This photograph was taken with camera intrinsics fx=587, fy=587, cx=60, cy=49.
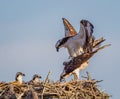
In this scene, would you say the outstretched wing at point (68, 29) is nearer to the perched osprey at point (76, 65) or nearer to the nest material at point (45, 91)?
the perched osprey at point (76, 65)

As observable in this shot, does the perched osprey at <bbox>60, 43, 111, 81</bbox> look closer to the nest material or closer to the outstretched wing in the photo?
the nest material

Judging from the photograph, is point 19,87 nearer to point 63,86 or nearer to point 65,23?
point 63,86

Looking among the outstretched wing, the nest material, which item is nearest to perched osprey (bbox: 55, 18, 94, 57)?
the outstretched wing

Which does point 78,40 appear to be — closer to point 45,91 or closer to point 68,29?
point 68,29

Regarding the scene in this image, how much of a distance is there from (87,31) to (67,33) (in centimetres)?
204

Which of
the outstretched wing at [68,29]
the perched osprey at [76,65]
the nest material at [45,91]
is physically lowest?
the nest material at [45,91]

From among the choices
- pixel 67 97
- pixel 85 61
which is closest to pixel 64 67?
pixel 85 61

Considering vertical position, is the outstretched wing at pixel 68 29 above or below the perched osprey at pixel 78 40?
above

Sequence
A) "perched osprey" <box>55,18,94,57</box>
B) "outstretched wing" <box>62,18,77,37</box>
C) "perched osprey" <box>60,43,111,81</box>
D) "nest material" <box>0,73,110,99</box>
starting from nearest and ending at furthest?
1. "nest material" <box>0,73,110,99</box>
2. "perched osprey" <box>55,18,94,57</box>
3. "perched osprey" <box>60,43,111,81</box>
4. "outstretched wing" <box>62,18,77,37</box>

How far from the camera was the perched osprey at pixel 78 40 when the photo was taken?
19266 millimetres

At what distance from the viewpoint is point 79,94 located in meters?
18.4

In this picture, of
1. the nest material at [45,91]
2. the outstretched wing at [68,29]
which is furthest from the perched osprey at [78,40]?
the nest material at [45,91]

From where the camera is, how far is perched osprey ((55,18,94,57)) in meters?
19.3

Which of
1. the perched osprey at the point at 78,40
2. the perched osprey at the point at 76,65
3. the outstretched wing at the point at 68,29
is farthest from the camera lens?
the outstretched wing at the point at 68,29
